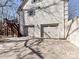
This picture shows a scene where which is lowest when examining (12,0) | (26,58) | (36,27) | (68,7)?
(26,58)

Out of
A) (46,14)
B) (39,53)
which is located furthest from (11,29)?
(39,53)

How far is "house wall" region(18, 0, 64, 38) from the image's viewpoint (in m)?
17.0

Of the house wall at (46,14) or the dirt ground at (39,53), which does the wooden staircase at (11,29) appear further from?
the dirt ground at (39,53)

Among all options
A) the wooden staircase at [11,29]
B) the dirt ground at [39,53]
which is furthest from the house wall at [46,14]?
the dirt ground at [39,53]

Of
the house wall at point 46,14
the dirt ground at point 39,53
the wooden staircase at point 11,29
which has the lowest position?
the dirt ground at point 39,53

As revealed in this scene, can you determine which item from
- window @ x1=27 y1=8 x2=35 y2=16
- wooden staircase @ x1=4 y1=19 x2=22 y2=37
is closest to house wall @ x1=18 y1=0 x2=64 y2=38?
window @ x1=27 y1=8 x2=35 y2=16

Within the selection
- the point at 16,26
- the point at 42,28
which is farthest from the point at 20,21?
the point at 42,28

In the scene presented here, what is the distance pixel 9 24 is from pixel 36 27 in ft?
14.1

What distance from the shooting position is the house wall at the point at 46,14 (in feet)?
55.8

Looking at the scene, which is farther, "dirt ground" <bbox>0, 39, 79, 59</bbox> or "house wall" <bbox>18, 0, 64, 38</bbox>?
"house wall" <bbox>18, 0, 64, 38</bbox>

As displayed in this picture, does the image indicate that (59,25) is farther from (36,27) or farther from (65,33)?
(36,27)

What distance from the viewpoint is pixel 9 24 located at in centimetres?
2217

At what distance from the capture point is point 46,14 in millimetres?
18578

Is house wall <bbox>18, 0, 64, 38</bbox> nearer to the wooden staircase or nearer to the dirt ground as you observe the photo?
the wooden staircase
